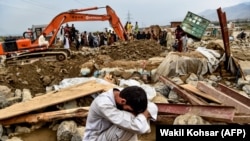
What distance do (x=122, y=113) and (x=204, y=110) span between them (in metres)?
3.73

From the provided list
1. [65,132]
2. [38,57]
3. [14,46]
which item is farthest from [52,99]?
[14,46]

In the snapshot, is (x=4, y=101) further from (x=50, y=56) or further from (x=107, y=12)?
(x=107, y=12)

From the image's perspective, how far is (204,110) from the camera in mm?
6395

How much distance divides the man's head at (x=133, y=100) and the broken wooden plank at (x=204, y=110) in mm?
3422

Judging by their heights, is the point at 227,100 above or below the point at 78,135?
above

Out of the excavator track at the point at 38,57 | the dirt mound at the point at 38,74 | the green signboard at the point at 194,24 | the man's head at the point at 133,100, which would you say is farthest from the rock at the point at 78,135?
the green signboard at the point at 194,24

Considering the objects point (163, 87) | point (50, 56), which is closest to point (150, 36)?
point (50, 56)

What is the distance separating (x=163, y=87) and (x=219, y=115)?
2926 mm

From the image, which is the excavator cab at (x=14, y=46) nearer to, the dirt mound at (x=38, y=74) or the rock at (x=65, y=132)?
the dirt mound at (x=38, y=74)

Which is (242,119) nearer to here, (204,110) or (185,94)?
(204,110)

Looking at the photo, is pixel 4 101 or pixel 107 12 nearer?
pixel 4 101

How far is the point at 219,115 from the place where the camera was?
20.1ft

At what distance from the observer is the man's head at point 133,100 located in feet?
9.50

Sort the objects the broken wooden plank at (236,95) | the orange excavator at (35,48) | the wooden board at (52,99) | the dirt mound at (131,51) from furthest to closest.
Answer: the dirt mound at (131,51) < the orange excavator at (35,48) < the broken wooden plank at (236,95) < the wooden board at (52,99)
